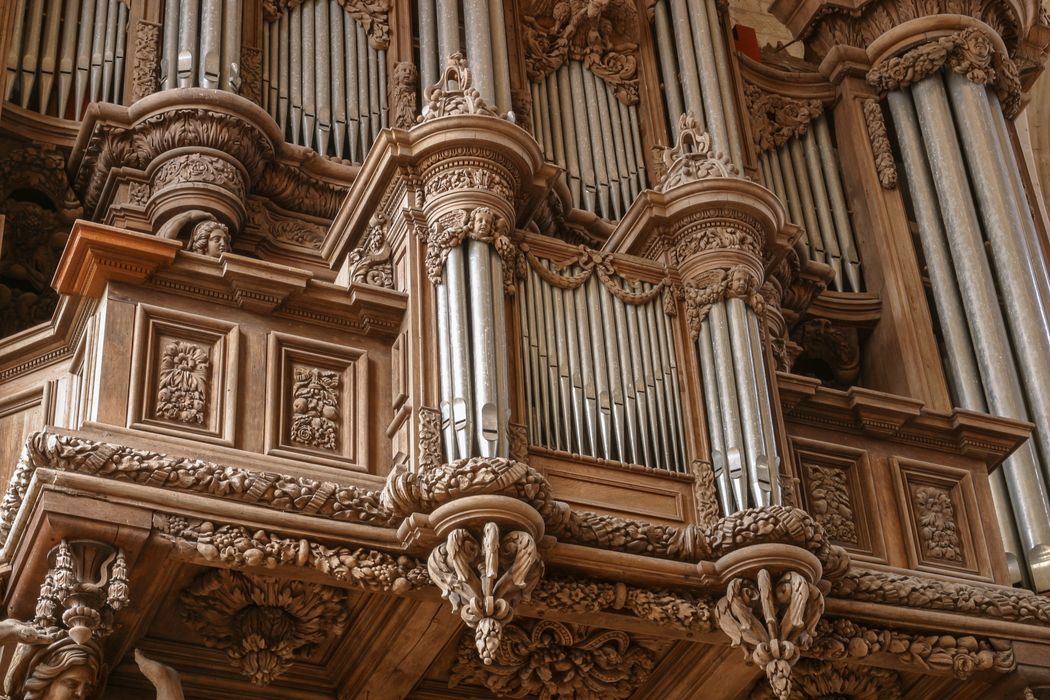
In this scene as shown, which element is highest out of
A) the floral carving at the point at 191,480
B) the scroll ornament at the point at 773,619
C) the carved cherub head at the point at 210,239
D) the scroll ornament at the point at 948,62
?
the scroll ornament at the point at 948,62

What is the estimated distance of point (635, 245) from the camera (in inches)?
465

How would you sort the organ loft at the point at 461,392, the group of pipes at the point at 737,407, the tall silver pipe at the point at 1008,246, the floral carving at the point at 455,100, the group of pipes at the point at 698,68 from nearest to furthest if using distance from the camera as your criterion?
the organ loft at the point at 461,392
the group of pipes at the point at 737,407
the floral carving at the point at 455,100
the tall silver pipe at the point at 1008,246
the group of pipes at the point at 698,68

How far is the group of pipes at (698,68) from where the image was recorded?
557 inches

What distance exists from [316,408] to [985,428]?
14.8 ft

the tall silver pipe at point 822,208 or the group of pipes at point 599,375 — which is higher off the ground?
the tall silver pipe at point 822,208

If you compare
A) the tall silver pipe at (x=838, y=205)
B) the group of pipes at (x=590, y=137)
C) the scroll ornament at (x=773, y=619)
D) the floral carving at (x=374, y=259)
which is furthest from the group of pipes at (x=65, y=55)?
the tall silver pipe at (x=838, y=205)

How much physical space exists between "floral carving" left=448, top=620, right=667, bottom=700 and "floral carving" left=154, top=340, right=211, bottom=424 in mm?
1980

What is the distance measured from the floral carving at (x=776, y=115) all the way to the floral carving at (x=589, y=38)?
4.32ft

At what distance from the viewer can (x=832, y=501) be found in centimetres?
1142

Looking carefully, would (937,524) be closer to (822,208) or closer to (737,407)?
(737,407)

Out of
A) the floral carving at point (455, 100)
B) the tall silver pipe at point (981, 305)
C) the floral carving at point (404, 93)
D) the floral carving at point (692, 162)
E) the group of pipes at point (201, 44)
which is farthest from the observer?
the floral carving at point (404, 93)

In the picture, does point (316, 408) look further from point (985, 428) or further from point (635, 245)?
point (985, 428)

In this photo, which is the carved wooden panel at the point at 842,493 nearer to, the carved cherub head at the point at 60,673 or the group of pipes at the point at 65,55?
the carved cherub head at the point at 60,673

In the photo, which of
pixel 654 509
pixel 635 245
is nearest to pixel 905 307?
pixel 635 245
